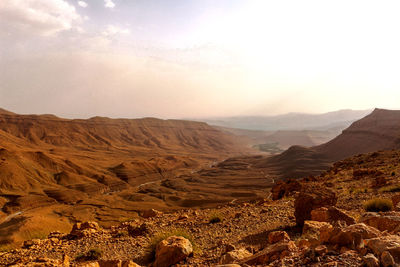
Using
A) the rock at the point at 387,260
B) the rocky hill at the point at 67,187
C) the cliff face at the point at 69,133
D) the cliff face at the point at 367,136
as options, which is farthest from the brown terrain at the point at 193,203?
the cliff face at the point at 69,133

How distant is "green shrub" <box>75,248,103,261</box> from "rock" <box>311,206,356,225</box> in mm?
7511

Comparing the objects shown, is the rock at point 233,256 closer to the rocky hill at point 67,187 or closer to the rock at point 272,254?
the rock at point 272,254

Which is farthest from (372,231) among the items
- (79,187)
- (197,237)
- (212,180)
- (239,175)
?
(239,175)

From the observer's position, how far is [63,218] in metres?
45.9

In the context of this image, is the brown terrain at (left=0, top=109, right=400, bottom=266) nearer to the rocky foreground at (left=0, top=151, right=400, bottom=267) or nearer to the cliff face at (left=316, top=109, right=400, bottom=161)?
the rocky foreground at (left=0, top=151, right=400, bottom=267)

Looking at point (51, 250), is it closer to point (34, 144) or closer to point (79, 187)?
point (79, 187)

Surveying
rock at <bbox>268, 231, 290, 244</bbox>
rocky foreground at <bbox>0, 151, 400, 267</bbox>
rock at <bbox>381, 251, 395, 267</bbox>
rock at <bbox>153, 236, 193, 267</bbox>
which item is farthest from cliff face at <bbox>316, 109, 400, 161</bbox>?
rock at <bbox>381, 251, 395, 267</bbox>

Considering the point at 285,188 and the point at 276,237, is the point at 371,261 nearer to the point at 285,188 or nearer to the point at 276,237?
the point at 276,237

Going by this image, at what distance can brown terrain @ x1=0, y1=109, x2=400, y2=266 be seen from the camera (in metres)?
5.66

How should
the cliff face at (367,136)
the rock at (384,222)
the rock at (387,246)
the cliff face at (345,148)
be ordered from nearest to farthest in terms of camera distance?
the rock at (387,246) → the rock at (384,222) → the cliff face at (345,148) → the cliff face at (367,136)

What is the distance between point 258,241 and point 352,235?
4411 millimetres

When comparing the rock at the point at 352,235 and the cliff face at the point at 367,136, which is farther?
the cliff face at the point at 367,136

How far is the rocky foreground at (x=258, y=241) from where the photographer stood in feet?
13.8

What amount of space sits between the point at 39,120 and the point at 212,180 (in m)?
136
